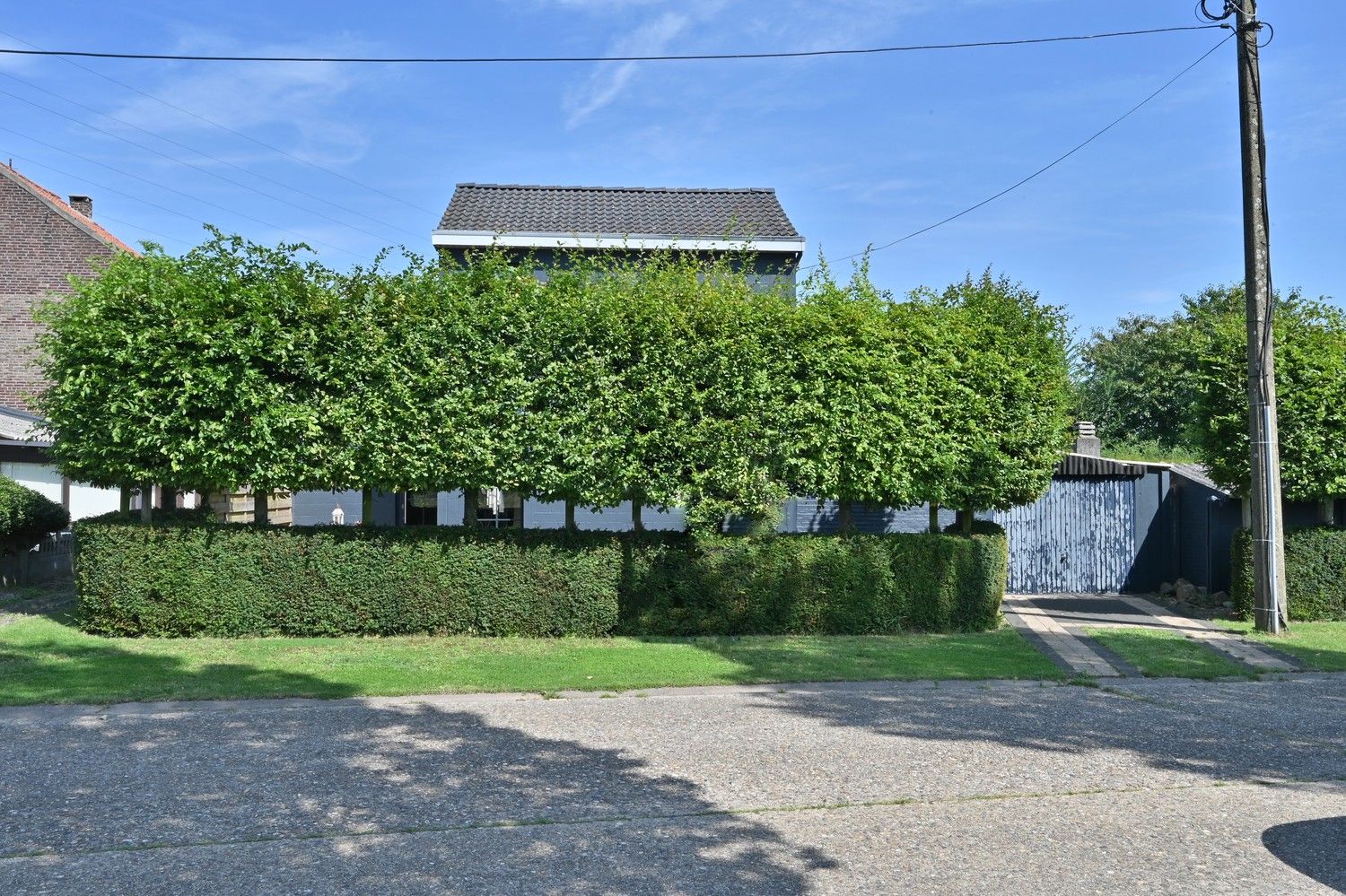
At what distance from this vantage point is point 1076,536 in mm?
19562

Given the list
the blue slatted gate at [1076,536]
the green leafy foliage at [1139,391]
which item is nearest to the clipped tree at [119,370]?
the blue slatted gate at [1076,536]

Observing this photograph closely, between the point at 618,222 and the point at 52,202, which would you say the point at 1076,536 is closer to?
the point at 618,222

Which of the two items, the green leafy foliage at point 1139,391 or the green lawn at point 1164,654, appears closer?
the green lawn at point 1164,654

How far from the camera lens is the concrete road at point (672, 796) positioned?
201 inches

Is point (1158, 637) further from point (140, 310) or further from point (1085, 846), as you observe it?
point (140, 310)

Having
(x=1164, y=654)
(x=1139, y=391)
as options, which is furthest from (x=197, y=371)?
(x=1139, y=391)

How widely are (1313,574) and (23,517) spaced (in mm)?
18229

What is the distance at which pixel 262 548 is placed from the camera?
12797mm

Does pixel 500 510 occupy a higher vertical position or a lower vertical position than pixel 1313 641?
higher

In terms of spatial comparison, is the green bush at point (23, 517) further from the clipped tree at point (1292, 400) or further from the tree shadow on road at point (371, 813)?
the clipped tree at point (1292, 400)

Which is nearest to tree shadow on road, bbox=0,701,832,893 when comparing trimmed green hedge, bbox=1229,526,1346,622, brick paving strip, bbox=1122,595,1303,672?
brick paving strip, bbox=1122,595,1303,672

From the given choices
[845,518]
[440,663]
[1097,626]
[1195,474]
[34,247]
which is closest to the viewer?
[440,663]

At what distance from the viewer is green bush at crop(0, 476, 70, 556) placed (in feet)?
51.7

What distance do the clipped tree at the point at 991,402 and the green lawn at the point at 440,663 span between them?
6.46ft
